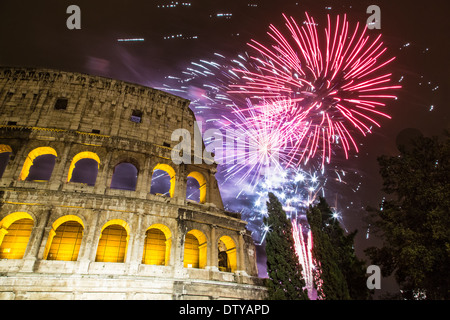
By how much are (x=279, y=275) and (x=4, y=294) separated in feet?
52.1

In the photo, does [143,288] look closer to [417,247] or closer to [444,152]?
[417,247]

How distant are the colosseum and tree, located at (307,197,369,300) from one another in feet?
14.6

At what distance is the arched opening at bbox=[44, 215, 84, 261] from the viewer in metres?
16.3

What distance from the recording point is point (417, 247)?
15.9 m

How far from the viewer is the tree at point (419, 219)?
51.8 feet

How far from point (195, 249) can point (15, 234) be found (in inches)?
453

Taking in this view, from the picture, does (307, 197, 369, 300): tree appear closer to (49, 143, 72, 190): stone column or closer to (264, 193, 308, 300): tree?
(264, 193, 308, 300): tree

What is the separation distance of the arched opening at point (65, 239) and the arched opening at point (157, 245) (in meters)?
4.20

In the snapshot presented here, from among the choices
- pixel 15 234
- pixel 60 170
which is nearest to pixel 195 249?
pixel 60 170

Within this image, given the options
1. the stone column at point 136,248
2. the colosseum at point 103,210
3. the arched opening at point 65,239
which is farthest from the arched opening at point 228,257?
the arched opening at point 65,239

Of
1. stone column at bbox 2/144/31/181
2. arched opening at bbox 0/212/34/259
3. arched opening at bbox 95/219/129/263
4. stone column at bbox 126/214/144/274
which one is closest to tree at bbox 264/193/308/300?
stone column at bbox 126/214/144/274
